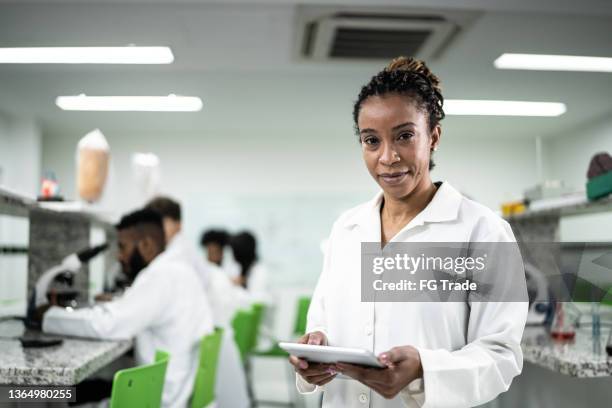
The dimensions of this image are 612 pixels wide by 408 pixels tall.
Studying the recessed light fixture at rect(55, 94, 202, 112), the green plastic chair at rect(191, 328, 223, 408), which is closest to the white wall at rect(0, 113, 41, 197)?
the recessed light fixture at rect(55, 94, 202, 112)

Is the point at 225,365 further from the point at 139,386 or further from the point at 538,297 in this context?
the point at 538,297

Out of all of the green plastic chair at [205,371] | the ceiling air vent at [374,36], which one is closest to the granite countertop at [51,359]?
the green plastic chair at [205,371]

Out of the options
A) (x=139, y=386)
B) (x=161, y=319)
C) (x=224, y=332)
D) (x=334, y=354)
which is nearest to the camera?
(x=334, y=354)

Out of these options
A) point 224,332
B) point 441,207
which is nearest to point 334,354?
point 441,207

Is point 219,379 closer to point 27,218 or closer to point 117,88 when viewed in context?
point 27,218

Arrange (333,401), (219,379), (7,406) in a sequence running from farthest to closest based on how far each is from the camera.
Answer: (219,379), (7,406), (333,401)

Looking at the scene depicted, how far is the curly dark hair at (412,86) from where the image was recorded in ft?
3.67

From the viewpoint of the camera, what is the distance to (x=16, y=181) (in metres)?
1.87

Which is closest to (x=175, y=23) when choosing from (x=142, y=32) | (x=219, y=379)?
(x=142, y=32)

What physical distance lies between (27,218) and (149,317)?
0.58m

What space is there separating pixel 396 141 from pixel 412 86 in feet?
0.37

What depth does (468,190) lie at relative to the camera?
1641 mm

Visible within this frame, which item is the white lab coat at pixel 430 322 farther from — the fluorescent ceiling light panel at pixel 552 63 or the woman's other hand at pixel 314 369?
the fluorescent ceiling light panel at pixel 552 63

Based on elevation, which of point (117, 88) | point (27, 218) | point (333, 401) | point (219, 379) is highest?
point (117, 88)
